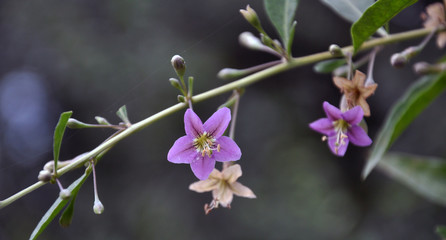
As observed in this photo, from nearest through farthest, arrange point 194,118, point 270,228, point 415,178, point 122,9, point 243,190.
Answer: point 194,118 → point 243,190 → point 415,178 → point 270,228 → point 122,9

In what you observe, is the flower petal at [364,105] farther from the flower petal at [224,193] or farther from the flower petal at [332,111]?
the flower petal at [224,193]

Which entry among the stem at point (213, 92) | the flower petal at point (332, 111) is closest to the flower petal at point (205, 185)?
the stem at point (213, 92)

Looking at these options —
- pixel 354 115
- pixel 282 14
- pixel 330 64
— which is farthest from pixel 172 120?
pixel 354 115

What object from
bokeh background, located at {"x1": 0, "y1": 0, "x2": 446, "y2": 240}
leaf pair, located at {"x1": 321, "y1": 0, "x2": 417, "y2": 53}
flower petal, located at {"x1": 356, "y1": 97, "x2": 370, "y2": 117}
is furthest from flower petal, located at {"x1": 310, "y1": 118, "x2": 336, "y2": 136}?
bokeh background, located at {"x1": 0, "y1": 0, "x2": 446, "y2": 240}

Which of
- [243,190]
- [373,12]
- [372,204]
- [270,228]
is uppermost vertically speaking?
[373,12]

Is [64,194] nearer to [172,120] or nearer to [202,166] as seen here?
[202,166]

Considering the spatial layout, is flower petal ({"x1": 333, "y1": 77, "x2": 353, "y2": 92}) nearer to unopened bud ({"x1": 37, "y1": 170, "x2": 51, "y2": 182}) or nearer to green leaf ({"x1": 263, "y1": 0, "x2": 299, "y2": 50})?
green leaf ({"x1": 263, "y1": 0, "x2": 299, "y2": 50})

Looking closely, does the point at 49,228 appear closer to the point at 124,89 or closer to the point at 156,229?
the point at 156,229

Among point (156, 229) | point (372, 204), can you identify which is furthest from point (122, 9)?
point (372, 204)
